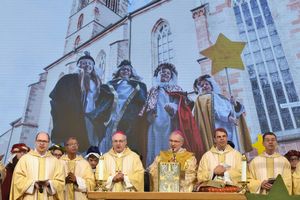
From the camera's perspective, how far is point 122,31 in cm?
814

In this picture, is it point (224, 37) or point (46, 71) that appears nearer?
point (224, 37)

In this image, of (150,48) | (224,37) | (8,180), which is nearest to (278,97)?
(224,37)

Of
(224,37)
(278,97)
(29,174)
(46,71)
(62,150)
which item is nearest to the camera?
(29,174)


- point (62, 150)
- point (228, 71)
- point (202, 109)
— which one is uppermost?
point (228, 71)

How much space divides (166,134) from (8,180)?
3.34m

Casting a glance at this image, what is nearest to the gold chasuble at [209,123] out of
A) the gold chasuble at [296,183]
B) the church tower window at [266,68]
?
the church tower window at [266,68]

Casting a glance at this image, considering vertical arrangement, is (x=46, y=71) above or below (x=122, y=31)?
below

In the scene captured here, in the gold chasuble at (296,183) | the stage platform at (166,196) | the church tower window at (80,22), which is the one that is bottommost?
the stage platform at (166,196)

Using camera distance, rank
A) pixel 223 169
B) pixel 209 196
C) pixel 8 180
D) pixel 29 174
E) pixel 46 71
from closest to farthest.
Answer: pixel 209 196, pixel 223 169, pixel 29 174, pixel 8 180, pixel 46 71

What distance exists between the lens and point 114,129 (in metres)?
7.28

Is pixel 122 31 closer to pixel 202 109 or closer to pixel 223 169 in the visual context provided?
pixel 202 109

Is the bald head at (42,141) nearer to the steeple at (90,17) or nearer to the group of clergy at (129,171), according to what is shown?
A: the group of clergy at (129,171)

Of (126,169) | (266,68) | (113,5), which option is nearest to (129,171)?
(126,169)

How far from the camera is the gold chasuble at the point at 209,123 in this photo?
6.45 meters
